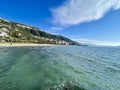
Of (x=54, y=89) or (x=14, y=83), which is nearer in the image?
(x=54, y=89)

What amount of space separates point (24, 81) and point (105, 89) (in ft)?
29.7

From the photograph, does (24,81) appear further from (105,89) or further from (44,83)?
(105,89)

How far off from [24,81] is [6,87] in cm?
257

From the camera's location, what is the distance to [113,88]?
55.1 feet

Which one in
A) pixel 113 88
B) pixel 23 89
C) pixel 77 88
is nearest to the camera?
pixel 23 89

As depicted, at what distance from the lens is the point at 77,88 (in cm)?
1523

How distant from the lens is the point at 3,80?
16.8m

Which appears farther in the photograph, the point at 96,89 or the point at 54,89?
the point at 96,89

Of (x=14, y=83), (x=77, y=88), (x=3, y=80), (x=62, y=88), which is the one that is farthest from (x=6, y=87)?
(x=77, y=88)

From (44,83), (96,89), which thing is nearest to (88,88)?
(96,89)

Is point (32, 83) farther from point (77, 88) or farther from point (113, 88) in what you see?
point (113, 88)

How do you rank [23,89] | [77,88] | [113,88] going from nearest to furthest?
1. [23,89]
2. [77,88]
3. [113,88]

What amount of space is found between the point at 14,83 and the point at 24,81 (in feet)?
3.97

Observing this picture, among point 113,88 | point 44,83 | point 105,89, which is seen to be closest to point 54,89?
point 44,83
